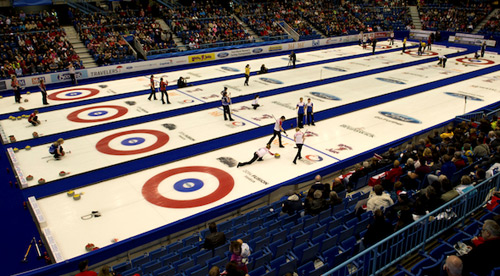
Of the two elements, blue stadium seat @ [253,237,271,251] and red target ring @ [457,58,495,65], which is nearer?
blue stadium seat @ [253,237,271,251]

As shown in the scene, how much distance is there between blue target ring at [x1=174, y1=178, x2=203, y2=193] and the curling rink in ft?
0.13

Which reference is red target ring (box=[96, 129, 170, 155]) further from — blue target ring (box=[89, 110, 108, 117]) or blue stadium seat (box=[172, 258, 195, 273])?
blue stadium seat (box=[172, 258, 195, 273])

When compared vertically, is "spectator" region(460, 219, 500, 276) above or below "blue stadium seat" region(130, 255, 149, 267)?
above

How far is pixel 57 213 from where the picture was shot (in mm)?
13258

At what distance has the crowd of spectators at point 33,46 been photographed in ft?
100

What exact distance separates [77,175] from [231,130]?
319 inches

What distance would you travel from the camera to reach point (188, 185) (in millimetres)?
15109

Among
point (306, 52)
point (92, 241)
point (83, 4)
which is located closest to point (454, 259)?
point (92, 241)

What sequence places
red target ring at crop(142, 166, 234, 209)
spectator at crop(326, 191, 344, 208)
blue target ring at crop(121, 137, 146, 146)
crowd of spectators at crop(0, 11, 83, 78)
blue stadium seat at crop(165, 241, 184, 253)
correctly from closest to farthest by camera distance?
blue stadium seat at crop(165, 241, 184, 253) → spectator at crop(326, 191, 344, 208) → red target ring at crop(142, 166, 234, 209) → blue target ring at crop(121, 137, 146, 146) → crowd of spectators at crop(0, 11, 83, 78)

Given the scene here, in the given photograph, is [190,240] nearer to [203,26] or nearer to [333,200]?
[333,200]

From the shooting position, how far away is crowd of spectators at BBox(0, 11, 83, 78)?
100ft

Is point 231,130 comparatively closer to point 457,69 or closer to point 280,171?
point 280,171

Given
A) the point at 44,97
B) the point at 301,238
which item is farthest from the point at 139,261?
the point at 44,97

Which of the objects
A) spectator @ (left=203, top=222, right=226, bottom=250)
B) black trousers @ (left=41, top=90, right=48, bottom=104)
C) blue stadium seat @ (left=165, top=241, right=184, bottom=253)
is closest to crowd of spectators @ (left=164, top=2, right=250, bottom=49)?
black trousers @ (left=41, top=90, right=48, bottom=104)
